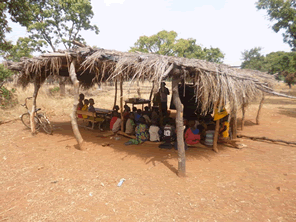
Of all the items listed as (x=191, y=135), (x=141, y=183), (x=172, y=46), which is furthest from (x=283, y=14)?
(x=172, y=46)

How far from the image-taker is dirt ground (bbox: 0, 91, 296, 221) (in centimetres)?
302

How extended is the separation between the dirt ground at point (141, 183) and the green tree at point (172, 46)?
104 ft

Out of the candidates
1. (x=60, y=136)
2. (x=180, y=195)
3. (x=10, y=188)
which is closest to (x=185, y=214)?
(x=180, y=195)

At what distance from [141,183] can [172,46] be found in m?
35.8

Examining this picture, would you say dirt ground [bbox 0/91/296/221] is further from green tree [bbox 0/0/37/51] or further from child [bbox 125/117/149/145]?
green tree [bbox 0/0/37/51]

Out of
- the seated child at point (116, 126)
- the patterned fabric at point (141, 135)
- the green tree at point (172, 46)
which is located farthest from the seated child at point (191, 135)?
the green tree at point (172, 46)

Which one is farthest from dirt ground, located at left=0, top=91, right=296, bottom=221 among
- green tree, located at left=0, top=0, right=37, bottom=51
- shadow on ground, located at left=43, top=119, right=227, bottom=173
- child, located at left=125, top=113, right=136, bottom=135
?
green tree, located at left=0, top=0, right=37, bottom=51

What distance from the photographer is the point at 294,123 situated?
9.98m

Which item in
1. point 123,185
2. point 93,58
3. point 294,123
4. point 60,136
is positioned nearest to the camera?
point 123,185

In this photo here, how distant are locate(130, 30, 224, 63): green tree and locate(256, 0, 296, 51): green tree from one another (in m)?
19.6

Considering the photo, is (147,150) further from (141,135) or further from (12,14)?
(12,14)

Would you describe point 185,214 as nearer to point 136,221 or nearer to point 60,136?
point 136,221

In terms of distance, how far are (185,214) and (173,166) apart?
1.73 meters

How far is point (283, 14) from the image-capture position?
43.2 ft
